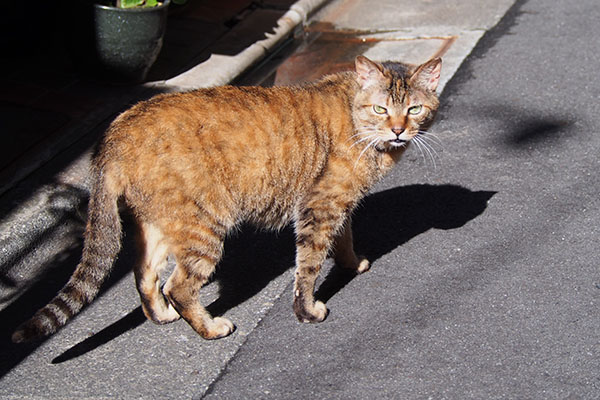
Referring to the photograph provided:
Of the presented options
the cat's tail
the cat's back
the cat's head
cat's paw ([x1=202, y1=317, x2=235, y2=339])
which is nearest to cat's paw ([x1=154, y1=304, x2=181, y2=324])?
cat's paw ([x1=202, y1=317, x2=235, y2=339])

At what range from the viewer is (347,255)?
4.36 metres

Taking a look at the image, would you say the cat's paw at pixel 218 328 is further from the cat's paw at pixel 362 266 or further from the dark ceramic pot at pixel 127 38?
the dark ceramic pot at pixel 127 38

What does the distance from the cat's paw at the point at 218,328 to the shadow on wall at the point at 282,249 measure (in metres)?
0.19

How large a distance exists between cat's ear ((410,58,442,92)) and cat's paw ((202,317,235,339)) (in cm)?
164

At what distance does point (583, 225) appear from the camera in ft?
15.4

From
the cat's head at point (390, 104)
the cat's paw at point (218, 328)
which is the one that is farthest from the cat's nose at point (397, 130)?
the cat's paw at point (218, 328)

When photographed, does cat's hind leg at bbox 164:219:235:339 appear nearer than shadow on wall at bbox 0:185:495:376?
Yes

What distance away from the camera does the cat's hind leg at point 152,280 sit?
153 inches

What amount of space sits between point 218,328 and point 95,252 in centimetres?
79

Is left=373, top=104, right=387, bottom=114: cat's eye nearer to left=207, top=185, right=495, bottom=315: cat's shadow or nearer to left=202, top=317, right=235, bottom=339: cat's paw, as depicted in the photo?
left=207, top=185, right=495, bottom=315: cat's shadow

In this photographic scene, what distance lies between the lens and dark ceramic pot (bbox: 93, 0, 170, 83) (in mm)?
5816

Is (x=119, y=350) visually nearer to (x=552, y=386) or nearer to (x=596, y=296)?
(x=552, y=386)

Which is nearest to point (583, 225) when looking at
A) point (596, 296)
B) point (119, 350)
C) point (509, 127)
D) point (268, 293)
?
point (596, 296)

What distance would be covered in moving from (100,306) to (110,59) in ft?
8.20
